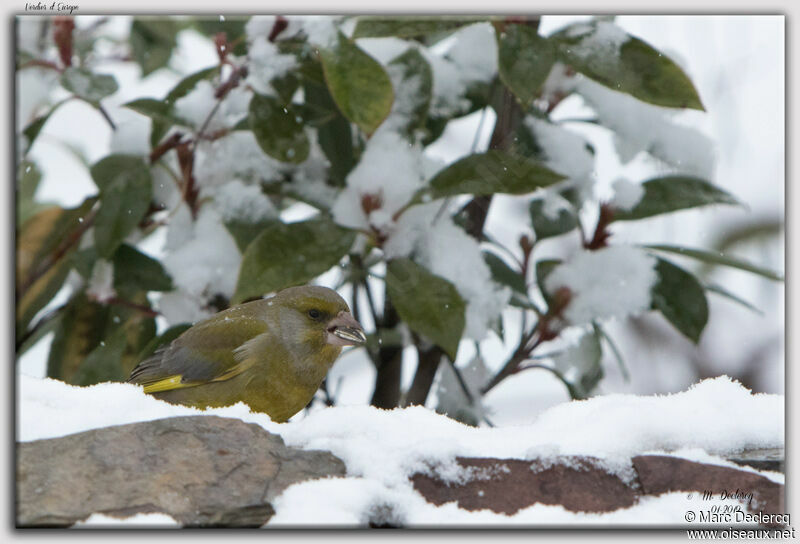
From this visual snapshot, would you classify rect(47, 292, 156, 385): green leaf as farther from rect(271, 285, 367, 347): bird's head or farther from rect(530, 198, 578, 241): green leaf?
rect(530, 198, 578, 241): green leaf

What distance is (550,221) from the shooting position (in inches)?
115

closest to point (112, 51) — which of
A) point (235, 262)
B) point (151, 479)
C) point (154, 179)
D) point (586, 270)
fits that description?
point (154, 179)

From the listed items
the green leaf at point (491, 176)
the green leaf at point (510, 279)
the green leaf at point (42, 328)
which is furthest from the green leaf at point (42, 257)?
the green leaf at point (510, 279)

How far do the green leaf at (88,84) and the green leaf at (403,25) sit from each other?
2.44 ft

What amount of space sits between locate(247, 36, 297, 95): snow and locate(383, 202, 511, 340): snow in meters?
0.54

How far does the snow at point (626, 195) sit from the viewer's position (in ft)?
9.44

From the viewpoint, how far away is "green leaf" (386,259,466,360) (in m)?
2.48

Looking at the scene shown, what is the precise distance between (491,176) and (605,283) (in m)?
0.53

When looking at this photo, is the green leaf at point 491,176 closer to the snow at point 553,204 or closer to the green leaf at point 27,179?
the snow at point 553,204

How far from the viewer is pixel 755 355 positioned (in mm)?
4500

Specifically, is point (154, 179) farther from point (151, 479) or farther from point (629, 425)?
point (629, 425)

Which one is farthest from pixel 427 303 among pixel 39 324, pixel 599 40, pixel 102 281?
pixel 39 324

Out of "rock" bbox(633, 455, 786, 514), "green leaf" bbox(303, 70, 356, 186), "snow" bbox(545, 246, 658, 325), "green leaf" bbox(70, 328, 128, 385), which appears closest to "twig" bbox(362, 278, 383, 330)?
"green leaf" bbox(303, 70, 356, 186)

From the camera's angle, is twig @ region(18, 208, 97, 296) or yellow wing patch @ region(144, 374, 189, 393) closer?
yellow wing patch @ region(144, 374, 189, 393)
